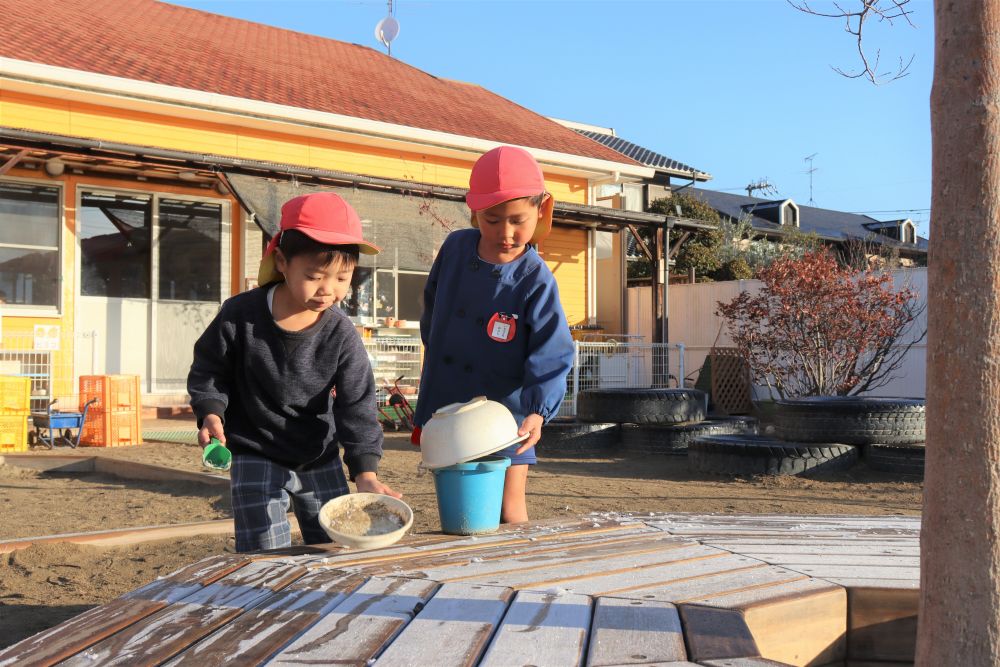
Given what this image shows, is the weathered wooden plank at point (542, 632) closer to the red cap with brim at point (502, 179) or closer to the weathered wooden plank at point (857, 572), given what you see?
the weathered wooden plank at point (857, 572)

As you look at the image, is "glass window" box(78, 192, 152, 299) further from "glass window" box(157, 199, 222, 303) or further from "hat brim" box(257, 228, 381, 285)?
"hat brim" box(257, 228, 381, 285)

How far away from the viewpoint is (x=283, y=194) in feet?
41.7

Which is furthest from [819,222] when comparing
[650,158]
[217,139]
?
[217,139]

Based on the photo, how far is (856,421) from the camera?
345 inches

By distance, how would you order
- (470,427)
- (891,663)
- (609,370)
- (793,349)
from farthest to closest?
(609,370) → (793,349) → (470,427) → (891,663)

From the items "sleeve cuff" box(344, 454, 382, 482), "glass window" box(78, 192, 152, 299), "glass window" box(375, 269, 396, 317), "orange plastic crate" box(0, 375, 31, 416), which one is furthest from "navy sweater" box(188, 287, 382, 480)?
"glass window" box(375, 269, 396, 317)

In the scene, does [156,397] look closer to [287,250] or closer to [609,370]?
[609,370]

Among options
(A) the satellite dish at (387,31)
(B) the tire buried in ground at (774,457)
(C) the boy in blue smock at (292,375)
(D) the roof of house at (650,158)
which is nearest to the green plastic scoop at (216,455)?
(C) the boy in blue smock at (292,375)

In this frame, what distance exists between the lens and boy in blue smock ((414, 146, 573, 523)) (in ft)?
10.7

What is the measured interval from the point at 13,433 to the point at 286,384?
8.13m

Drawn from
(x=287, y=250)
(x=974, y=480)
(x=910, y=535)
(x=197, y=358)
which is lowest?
(x=910, y=535)

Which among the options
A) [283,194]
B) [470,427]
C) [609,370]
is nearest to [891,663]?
[470,427]

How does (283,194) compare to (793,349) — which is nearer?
(283,194)

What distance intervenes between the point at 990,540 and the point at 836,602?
25.9 inches
